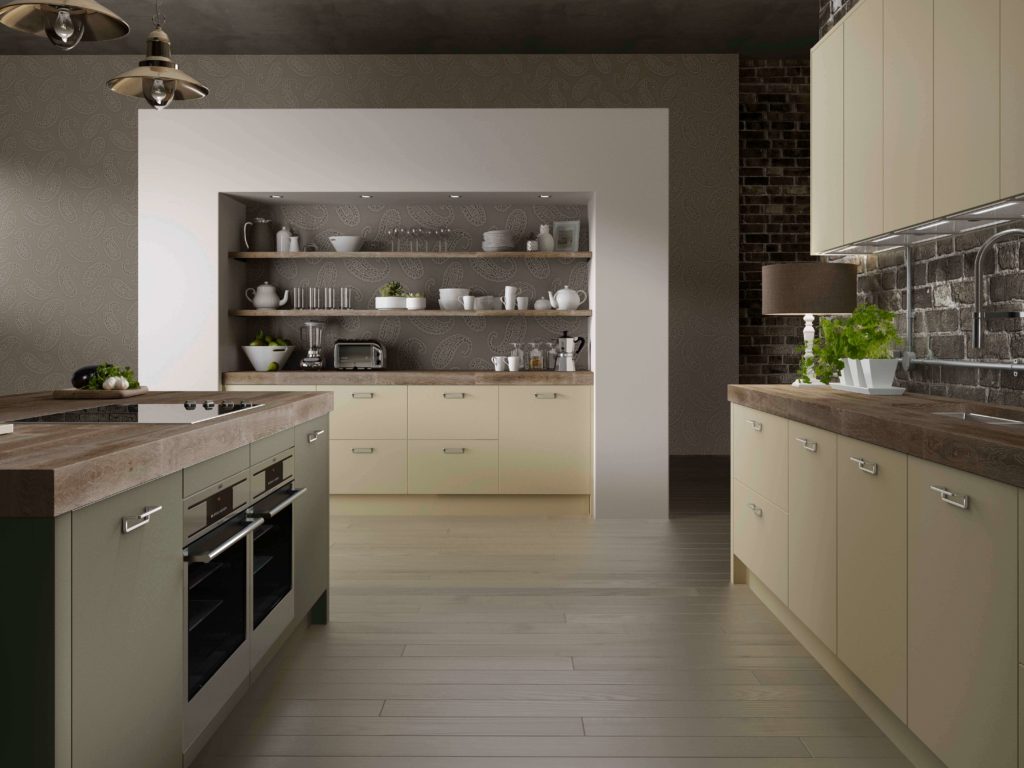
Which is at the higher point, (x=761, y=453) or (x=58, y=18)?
(x=58, y=18)

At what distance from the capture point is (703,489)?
648 cm

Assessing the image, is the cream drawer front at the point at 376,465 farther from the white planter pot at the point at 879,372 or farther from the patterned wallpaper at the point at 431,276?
the white planter pot at the point at 879,372

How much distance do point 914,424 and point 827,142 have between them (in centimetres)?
209

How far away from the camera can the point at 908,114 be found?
2.97 m

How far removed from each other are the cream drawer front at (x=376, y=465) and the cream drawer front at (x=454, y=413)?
17cm

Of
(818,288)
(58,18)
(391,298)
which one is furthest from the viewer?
(391,298)

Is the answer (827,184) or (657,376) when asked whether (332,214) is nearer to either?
(657,376)

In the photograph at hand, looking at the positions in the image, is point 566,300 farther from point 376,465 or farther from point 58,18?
point 58,18

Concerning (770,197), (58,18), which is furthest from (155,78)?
(770,197)

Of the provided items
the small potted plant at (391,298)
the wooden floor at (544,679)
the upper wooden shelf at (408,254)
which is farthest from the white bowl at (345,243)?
the wooden floor at (544,679)

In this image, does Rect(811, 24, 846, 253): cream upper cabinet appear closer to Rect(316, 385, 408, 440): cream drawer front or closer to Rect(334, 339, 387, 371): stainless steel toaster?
Rect(316, 385, 408, 440): cream drawer front

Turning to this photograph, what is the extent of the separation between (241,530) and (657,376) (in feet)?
11.8

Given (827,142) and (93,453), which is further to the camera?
(827,142)

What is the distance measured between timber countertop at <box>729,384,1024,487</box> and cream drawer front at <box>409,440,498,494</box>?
2.16 m
